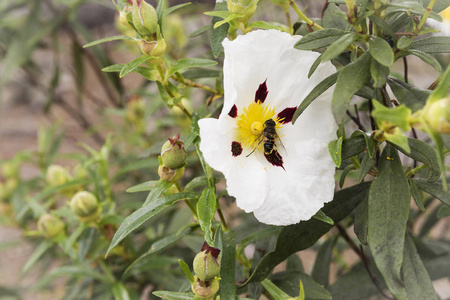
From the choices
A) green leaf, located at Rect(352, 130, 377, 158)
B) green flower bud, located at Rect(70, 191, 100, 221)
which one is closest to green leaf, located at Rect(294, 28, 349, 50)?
green leaf, located at Rect(352, 130, 377, 158)

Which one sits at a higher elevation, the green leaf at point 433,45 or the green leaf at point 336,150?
the green leaf at point 433,45

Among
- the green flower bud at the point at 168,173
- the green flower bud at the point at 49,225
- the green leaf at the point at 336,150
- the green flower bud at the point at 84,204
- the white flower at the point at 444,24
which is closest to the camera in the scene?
the green leaf at the point at 336,150

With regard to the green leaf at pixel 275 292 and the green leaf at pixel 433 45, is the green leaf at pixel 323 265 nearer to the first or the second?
the green leaf at pixel 275 292

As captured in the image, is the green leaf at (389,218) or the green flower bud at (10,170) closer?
the green leaf at (389,218)

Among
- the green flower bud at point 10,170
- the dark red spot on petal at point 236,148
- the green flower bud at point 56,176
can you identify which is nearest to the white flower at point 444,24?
the dark red spot on petal at point 236,148

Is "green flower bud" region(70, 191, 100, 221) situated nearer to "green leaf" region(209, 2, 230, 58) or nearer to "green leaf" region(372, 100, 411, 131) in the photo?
"green leaf" region(209, 2, 230, 58)

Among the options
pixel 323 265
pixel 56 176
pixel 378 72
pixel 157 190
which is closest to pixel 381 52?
pixel 378 72

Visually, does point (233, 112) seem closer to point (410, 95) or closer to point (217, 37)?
point (217, 37)
